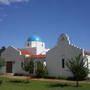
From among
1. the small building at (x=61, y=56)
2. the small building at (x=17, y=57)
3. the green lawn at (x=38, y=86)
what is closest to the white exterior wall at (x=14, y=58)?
the small building at (x=17, y=57)

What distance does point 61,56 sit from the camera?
50625 millimetres

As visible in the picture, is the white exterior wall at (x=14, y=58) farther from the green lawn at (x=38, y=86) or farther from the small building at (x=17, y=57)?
the green lawn at (x=38, y=86)

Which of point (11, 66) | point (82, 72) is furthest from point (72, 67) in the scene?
point (11, 66)

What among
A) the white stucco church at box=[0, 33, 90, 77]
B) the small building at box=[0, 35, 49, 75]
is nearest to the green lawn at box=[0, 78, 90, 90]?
the white stucco church at box=[0, 33, 90, 77]

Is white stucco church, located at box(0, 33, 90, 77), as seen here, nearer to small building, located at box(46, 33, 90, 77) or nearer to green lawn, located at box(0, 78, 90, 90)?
small building, located at box(46, 33, 90, 77)

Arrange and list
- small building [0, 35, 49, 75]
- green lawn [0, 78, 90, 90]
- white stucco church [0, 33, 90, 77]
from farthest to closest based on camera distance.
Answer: small building [0, 35, 49, 75], white stucco church [0, 33, 90, 77], green lawn [0, 78, 90, 90]

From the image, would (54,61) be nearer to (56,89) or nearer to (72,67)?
(72,67)

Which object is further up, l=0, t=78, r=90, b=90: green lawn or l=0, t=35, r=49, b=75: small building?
l=0, t=35, r=49, b=75: small building

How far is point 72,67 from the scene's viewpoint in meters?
38.7

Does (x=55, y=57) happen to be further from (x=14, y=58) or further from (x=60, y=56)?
(x=14, y=58)

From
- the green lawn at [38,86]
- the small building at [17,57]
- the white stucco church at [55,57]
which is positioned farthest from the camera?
the small building at [17,57]

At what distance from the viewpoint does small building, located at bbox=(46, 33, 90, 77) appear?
49.3m

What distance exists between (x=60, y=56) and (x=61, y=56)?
0.20m

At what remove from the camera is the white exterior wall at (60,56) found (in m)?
49.3
